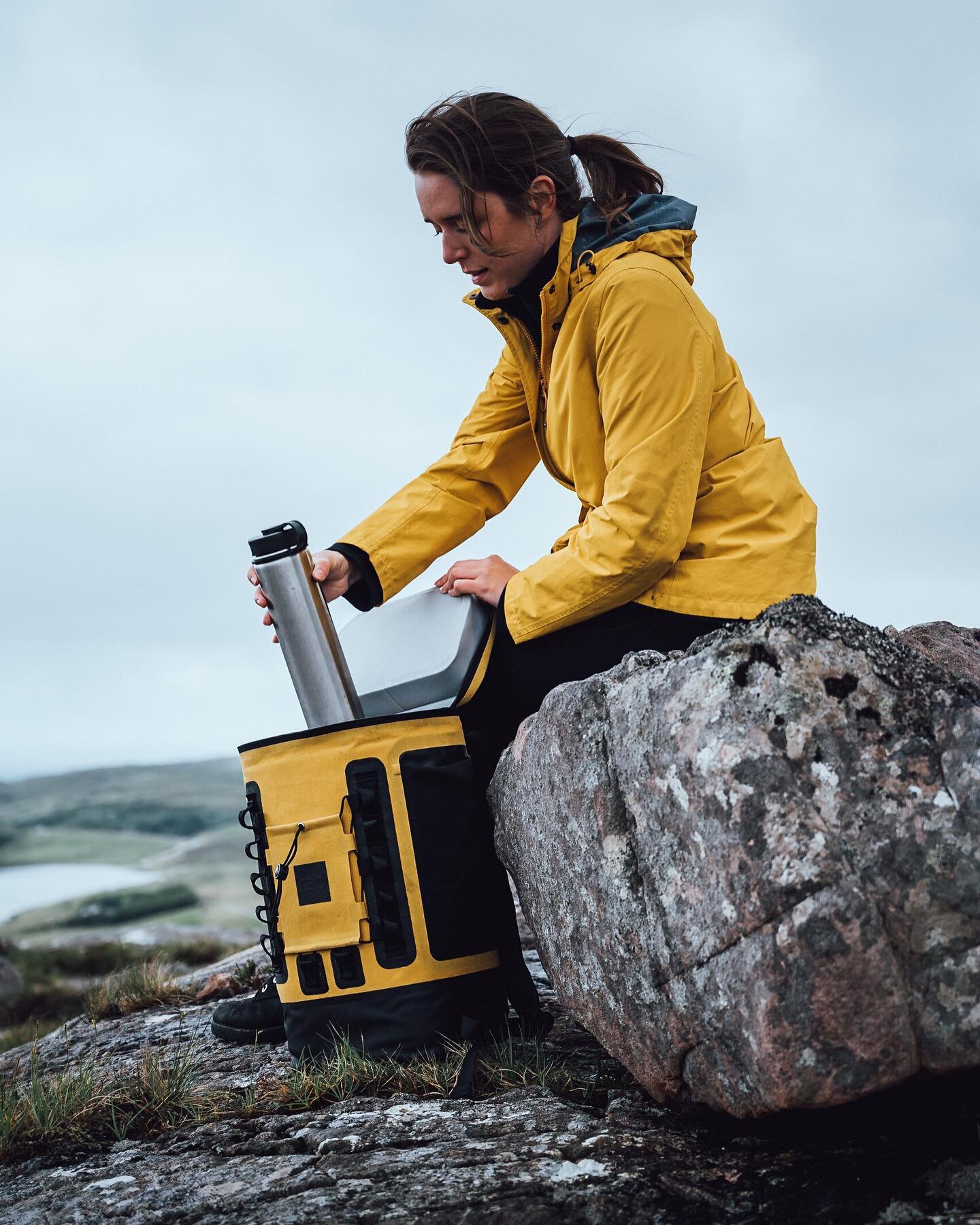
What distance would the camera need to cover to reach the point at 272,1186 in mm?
2812

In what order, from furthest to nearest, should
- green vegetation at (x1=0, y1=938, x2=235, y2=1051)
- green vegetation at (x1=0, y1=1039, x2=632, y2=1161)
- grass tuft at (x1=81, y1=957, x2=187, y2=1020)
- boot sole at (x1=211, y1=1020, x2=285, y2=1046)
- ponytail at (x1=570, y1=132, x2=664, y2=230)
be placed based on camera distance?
green vegetation at (x1=0, y1=938, x2=235, y2=1051)
grass tuft at (x1=81, y1=957, x2=187, y2=1020)
boot sole at (x1=211, y1=1020, x2=285, y2=1046)
ponytail at (x1=570, y1=132, x2=664, y2=230)
green vegetation at (x1=0, y1=1039, x2=632, y2=1161)

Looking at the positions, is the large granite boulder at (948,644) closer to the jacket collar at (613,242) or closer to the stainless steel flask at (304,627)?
the jacket collar at (613,242)

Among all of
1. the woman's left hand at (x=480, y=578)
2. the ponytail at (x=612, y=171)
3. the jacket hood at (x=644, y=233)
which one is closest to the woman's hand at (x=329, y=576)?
the woman's left hand at (x=480, y=578)

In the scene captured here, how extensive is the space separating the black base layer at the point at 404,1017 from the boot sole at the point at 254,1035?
62 centimetres

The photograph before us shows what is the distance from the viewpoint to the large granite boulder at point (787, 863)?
2449 millimetres

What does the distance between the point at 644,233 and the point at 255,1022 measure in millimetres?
3202

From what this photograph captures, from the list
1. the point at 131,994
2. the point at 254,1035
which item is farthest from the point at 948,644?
the point at 131,994

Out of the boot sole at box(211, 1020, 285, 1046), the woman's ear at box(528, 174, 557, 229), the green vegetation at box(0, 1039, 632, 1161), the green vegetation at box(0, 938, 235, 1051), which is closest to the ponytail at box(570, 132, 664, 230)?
the woman's ear at box(528, 174, 557, 229)

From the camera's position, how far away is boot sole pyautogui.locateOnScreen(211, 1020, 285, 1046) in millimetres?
4348

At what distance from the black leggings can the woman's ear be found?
1316 mm

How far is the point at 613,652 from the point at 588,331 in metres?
1.02

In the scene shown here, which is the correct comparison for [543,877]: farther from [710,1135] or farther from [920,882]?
[920,882]

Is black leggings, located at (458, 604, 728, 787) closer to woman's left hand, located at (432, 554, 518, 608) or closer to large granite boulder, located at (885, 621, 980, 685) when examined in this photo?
woman's left hand, located at (432, 554, 518, 608)

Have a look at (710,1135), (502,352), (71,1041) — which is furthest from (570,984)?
(71,1041)
